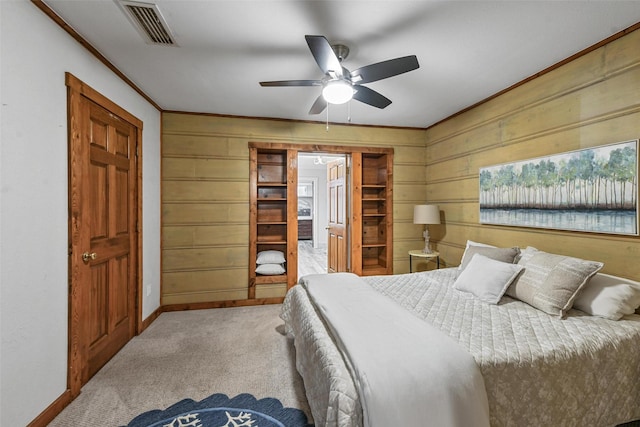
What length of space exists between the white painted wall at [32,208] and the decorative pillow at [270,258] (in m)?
2.33

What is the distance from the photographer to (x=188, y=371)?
2441 millimetres

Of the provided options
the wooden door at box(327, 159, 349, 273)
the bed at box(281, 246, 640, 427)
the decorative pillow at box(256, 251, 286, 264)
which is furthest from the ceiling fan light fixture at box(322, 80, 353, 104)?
the decorative pillow at box(256, 251, 286, 264)

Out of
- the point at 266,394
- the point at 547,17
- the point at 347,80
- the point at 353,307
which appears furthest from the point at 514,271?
the point at 266,394

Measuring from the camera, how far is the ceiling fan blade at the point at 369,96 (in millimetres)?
2458

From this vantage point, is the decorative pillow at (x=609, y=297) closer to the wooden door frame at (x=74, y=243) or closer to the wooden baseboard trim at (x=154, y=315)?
the wooden baseboard trim at (x=154, y=315)

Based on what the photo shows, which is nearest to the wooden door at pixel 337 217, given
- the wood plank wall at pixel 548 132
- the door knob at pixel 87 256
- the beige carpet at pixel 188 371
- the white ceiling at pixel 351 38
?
the wood plank wall at pixel 548 132

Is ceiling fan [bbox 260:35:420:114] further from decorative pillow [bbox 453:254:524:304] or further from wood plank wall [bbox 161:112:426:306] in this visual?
wood plank wall [bbox 161:112:426:306]

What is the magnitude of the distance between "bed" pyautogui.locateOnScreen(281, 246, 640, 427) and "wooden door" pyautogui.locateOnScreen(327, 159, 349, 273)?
2.42 metres

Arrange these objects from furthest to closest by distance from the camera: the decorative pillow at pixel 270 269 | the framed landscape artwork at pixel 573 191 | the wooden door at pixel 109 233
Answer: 1. the decorative pillow at pixel 270 269
2. the wooden door at pixel 109 233
3. the framed landscape artwork at pixel 573 191

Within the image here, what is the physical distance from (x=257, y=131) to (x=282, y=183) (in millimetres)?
814

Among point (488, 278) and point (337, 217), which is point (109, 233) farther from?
point (337, 217)

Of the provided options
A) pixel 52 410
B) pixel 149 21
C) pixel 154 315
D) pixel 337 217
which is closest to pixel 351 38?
pixel 149 21

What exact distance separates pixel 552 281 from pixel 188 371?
9.30 feet

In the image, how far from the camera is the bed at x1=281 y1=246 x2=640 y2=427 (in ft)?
4.78
